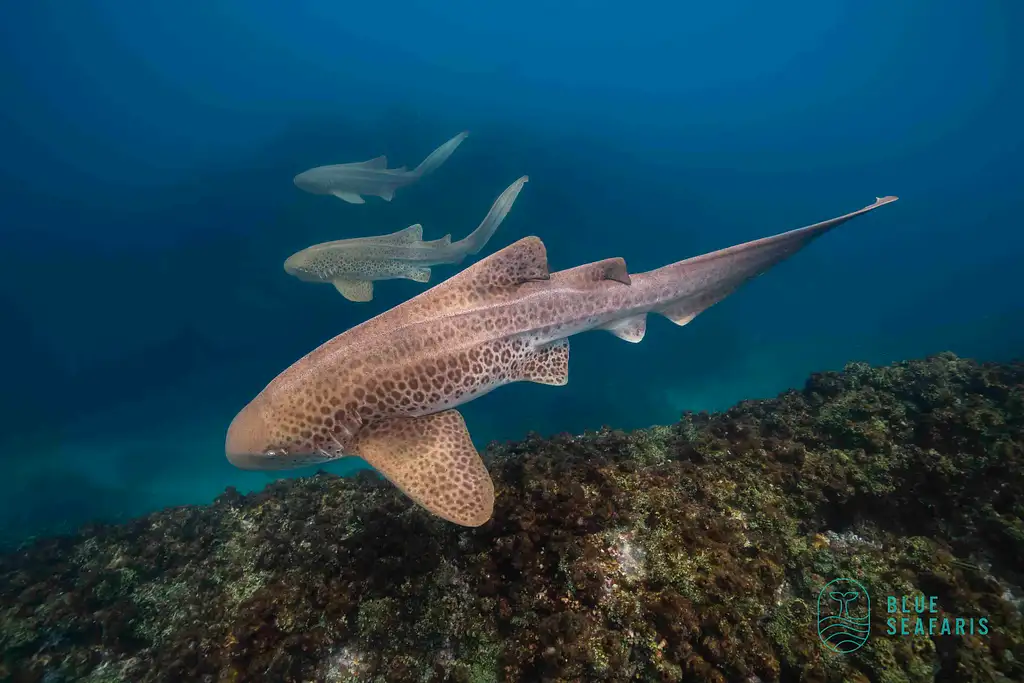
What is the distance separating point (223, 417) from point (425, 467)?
81.0 feet

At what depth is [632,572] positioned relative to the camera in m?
3.49

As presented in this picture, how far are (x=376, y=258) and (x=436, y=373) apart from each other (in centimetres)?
595

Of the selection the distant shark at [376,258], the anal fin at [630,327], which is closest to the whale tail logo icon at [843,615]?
the anal fin at [630,327]

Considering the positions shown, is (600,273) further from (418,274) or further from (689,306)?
(418,274)

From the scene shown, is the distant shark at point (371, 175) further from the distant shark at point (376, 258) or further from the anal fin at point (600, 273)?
the anal fin at point (600, 273)

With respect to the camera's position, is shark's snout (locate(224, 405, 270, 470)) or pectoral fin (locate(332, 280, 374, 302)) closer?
shark's snout (locate(224, 405, 270, 470))

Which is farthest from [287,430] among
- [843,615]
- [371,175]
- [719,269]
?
[371,175]

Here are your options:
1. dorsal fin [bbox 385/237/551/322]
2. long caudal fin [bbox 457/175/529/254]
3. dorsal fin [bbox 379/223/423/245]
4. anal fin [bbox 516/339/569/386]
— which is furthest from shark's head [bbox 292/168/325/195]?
anal fin [bbox 516/339/569/386]

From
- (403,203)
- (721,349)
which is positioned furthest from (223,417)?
(721,349)

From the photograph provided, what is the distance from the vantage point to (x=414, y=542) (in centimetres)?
414

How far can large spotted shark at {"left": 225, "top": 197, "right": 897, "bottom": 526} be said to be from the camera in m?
3.96

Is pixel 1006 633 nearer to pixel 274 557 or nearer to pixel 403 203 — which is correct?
pixel 274 557

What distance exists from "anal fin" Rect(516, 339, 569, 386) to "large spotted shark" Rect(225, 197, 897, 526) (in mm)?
15

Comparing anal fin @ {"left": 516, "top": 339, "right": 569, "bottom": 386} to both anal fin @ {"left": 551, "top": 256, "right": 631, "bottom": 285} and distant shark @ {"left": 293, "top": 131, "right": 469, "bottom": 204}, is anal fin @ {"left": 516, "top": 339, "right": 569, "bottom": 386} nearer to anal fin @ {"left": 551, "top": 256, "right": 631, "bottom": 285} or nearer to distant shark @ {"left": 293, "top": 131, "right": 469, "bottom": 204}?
anal fin @ {"left": 551, "top": 256, "right": 631, "bottom": 285}
